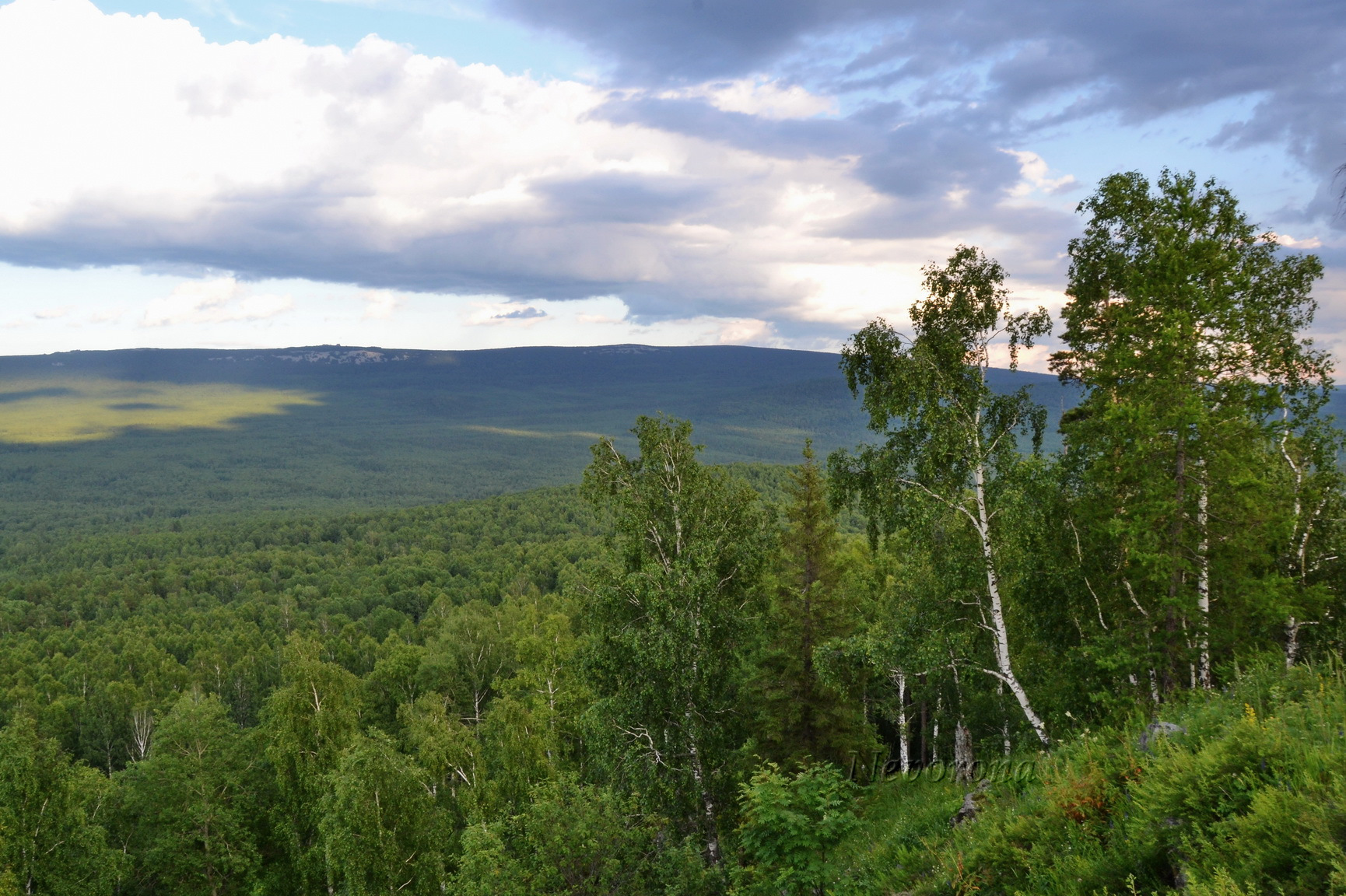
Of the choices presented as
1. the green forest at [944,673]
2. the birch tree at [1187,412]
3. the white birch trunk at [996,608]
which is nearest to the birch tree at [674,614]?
the green forest at [944,673]

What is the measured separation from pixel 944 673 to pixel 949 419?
7898 millimetres

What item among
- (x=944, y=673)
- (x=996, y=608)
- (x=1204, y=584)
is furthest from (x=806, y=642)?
(x=1204, y=584)

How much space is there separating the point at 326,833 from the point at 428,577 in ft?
296

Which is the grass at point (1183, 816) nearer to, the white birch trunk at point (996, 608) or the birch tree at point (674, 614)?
the white birch trunk at point (996, 608)

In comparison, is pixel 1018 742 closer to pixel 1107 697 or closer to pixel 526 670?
pixel 1107 697

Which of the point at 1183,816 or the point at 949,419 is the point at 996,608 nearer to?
the point at 949,419

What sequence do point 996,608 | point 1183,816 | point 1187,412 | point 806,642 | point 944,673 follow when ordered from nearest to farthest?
point 1183,816 < point 1187,412 < point 996,608 < point 944,673 < point 806,642

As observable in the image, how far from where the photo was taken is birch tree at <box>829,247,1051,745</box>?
44.4ft

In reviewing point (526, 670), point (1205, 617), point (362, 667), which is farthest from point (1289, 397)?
point (362, 667)

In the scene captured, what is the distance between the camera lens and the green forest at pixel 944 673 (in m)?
6.83

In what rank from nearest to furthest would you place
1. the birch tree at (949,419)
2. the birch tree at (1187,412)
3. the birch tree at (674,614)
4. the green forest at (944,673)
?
the green forest at (944,673) < the birch tree at (1187,412) < the birch tree at (949,419) < the birch tree at (674,614)

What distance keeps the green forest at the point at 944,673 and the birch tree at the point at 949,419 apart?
7 cm

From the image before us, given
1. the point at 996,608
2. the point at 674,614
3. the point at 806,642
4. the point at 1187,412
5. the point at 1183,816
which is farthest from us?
the point at 806,642

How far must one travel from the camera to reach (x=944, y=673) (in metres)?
18.3
